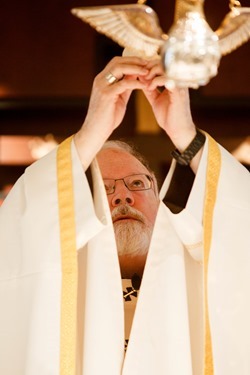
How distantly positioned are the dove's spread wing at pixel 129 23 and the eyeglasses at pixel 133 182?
0.90 metres

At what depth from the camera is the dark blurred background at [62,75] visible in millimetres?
4723

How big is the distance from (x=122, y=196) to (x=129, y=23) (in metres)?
0.97

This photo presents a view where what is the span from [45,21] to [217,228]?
8.86 feet

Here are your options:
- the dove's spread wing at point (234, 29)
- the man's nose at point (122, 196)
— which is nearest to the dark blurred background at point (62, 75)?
the man's nose at point (122, 196)

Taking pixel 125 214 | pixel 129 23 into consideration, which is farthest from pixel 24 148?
pixel 129 23

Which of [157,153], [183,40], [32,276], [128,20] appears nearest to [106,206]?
[32,276]

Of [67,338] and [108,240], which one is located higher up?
[108,240]

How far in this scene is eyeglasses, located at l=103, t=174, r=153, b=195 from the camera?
2.73 meters

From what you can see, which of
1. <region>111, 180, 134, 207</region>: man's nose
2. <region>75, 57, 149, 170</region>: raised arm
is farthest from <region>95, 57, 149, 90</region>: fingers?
<region>111, 180, 134, 207</region>: man's nose

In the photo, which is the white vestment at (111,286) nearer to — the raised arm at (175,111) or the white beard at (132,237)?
the raised arm at (175,111)

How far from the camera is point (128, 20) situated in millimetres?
1785

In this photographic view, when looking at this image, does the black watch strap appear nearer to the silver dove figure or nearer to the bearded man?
the bearded man

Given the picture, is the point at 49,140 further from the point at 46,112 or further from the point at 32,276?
the point at 32,276

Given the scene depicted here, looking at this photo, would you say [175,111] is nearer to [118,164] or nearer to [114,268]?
[114,268]
